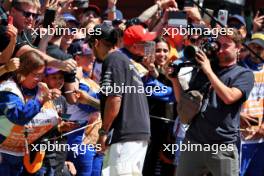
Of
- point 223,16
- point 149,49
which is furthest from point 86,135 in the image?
point 223,16

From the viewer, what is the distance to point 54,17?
7.05 meters

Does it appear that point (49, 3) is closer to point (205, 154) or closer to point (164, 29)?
point (164, 29)

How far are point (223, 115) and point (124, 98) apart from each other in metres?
0.88

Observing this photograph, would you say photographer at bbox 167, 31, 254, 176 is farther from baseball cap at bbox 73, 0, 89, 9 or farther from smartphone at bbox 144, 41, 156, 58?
baseball cap at bbox 73, 0, 89, 9

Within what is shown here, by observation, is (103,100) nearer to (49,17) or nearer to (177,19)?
(49,17)

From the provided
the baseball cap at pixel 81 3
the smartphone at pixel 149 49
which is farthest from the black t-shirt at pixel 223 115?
the baseball cap at pixel 81 3

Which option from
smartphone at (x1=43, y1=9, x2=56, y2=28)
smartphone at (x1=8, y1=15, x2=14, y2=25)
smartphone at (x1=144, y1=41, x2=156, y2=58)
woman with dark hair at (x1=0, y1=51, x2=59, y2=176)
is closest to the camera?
woman with dark hair at (x1=0, y1=51, x2=59, y2=176)

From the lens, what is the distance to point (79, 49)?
781 centimetres

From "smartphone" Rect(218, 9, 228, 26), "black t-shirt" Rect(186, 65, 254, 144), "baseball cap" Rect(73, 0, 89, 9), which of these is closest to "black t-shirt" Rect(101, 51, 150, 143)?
"black t-shirt" Rect(186, 65, 254, 144)

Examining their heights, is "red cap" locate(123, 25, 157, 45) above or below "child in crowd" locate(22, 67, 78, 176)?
above

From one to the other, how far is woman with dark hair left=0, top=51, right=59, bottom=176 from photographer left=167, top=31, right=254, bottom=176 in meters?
1.22

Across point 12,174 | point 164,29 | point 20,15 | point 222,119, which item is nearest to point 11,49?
point 20,15

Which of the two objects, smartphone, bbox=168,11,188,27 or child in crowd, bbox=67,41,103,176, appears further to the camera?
smartphone, bbox=168,11,188,27

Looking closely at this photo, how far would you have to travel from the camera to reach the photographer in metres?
6.19
